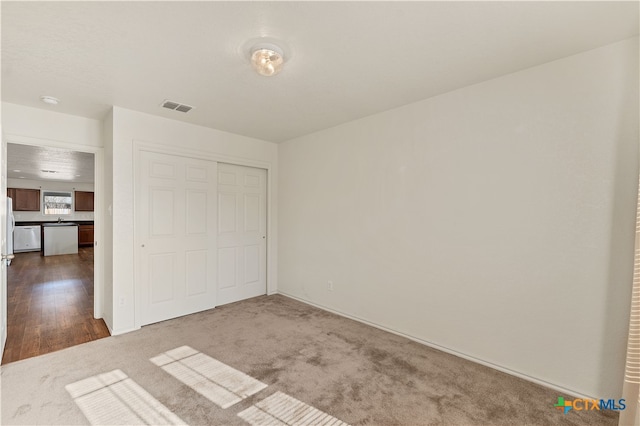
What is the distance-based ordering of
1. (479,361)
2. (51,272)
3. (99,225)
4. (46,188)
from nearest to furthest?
(479,361)
(99,225)
(51,272)
(46,188)

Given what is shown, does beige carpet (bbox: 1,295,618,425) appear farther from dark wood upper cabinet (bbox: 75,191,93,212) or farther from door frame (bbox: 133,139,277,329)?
dark wood upper cabinet (bbox: 75,191,93,212)

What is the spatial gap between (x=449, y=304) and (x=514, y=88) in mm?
1938

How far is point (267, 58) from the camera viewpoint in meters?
2.00

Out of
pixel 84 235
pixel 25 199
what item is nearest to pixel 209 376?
pixel 84 235

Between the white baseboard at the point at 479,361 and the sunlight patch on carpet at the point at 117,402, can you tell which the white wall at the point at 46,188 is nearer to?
the sunlight patch on carpet at the point at 117,402

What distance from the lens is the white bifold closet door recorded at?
4145 millimetres

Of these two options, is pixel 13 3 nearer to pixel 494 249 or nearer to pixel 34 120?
pixel 34 120

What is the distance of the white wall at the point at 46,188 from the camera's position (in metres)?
8.79

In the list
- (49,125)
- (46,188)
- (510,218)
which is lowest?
(510,218)

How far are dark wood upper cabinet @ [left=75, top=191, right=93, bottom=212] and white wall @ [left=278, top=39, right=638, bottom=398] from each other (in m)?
10.4

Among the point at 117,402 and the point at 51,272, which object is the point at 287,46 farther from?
the point at 51,272

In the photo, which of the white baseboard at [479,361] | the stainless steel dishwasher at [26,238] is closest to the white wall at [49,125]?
the white baseboard at [479,361]

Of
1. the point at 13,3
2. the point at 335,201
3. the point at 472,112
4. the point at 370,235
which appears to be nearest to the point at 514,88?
the point at 472,112

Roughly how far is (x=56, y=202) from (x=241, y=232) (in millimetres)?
9042
